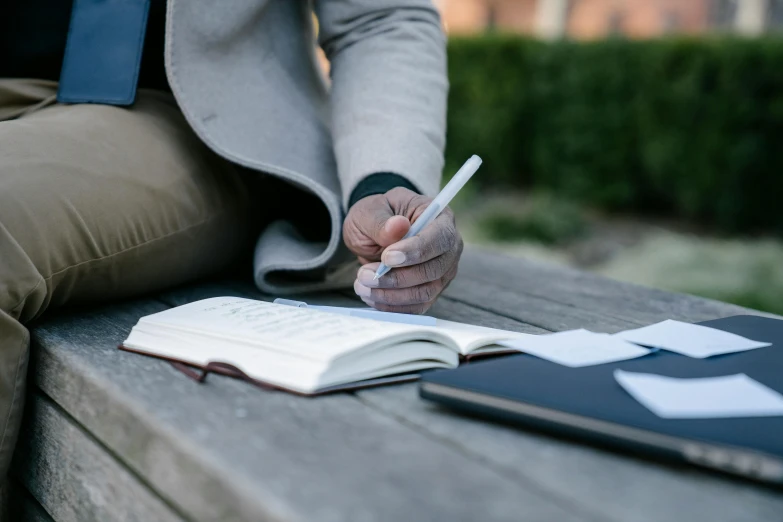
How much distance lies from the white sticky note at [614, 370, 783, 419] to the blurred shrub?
477 centimetres

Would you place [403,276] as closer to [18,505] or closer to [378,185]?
[378,185]

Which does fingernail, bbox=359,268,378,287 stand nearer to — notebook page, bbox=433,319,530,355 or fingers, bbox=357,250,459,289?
fingers, bbox=357,250,459,289

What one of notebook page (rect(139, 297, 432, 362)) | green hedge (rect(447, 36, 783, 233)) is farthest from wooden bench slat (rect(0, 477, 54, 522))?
green hedge (rect(447, 36, 783, 233))

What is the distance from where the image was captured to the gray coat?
142 centimetres

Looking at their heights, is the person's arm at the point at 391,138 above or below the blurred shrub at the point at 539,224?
above

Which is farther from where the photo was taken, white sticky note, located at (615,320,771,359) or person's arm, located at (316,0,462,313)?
person's arm, located at (316,0,462,313)

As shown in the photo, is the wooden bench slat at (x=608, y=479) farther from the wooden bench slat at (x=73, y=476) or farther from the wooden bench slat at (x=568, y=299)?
the wooden bench slat at (x=568, y=299)

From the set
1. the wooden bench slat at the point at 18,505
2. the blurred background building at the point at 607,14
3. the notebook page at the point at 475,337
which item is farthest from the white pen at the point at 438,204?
the blurred background building at the point at 607,14

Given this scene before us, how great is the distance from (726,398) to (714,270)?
158 inches

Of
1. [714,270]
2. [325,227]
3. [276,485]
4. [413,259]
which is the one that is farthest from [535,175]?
[276,485]

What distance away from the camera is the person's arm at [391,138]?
118 cm

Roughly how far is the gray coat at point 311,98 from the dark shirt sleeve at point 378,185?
0.04 feet

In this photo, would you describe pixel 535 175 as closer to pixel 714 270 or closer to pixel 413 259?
pixel 714 270

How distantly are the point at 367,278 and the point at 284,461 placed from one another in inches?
18.2
